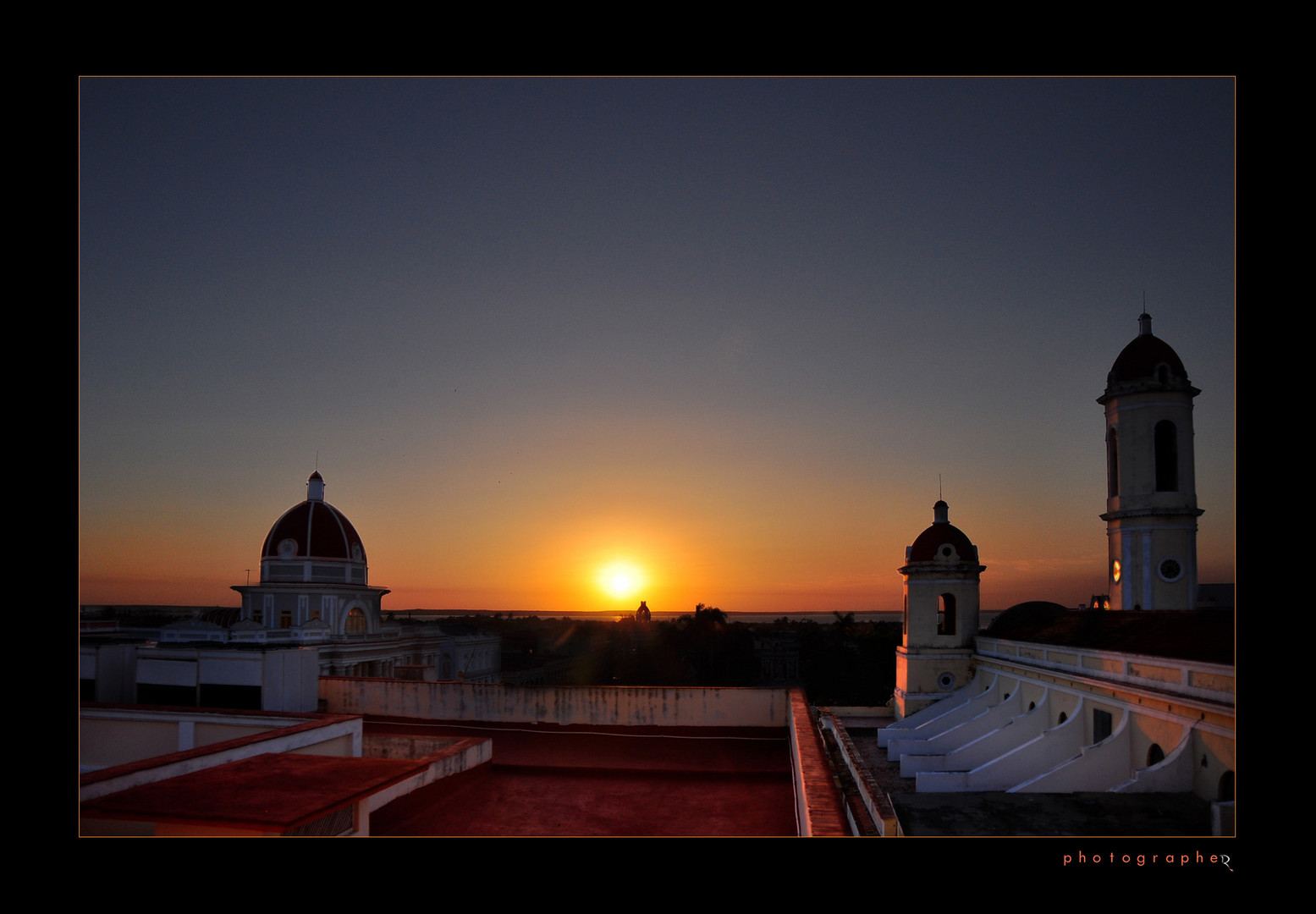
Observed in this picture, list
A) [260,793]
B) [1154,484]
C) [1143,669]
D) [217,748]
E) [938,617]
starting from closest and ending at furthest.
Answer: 1. [260,793]
2. [217,748]
3. [1143,669]
4. [1154,484]
5. [938,617]

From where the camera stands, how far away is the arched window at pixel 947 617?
23531 mm

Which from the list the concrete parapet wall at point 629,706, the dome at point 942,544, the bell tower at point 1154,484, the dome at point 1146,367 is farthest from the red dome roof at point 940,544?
the concrete parapet wall at point 629,706

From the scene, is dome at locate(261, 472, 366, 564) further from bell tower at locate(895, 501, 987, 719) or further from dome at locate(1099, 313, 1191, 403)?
dome at locate(1099, 313, 1191, 403)

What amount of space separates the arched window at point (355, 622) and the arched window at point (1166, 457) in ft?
98.6

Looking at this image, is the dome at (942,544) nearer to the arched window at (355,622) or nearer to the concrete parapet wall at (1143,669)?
the concrete parapet wall at (1143,669)

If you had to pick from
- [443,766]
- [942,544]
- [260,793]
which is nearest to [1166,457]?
[942,544]

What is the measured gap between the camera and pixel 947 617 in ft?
78.8

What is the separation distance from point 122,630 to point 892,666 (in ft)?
111

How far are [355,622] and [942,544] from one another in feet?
80.8

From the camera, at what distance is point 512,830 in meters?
10.4

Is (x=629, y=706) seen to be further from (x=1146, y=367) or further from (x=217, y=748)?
(x=1146, y=367)
